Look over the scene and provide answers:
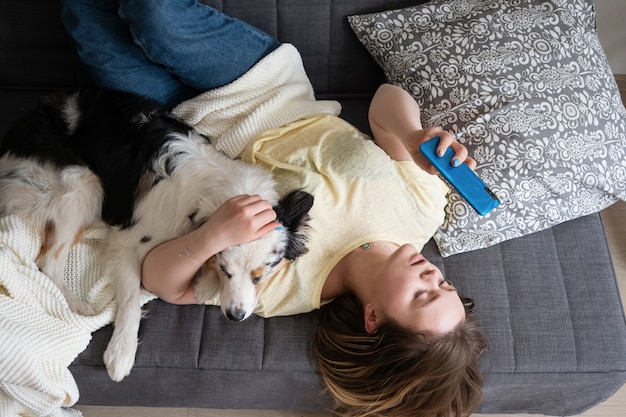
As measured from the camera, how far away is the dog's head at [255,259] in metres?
1.60

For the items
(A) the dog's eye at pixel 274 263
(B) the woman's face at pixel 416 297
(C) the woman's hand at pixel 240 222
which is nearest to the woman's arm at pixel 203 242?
(C) the woman's hand at pixel 240 222

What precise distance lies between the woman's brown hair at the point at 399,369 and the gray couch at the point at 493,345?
11cm

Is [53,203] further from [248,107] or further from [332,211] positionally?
[332,211]

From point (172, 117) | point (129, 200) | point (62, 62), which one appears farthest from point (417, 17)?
point (62, 62)

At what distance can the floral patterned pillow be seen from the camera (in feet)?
6.42

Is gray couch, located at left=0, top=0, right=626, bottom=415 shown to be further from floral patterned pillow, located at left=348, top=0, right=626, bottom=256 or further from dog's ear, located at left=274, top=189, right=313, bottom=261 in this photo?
dog's ear, located at left=274, top=189, right=313, bottom=261

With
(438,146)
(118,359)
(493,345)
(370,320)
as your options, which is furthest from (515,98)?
(118,359)

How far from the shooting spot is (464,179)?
5.08 feet

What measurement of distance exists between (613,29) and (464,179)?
6.48 feet

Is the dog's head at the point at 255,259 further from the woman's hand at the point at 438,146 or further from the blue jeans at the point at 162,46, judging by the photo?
the blue jeans at the point at 162,46

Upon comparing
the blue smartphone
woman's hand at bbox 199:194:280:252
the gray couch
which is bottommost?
the gray couch

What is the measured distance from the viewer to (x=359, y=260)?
1.76m

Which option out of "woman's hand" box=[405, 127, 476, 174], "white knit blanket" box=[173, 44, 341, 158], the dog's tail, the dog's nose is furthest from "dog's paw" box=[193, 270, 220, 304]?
"woman's hand" box=[405, 127, 476, 174]

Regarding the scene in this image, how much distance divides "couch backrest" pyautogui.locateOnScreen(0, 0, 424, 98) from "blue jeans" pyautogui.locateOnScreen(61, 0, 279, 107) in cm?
18
